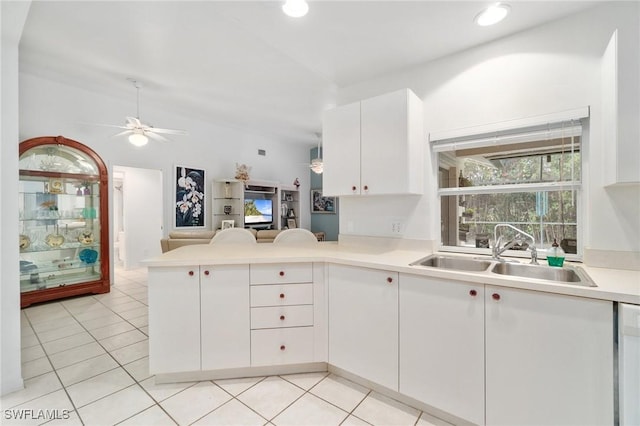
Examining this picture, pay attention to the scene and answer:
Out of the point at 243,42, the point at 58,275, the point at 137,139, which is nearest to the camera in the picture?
the point at 243,42

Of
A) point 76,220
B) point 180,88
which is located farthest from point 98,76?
point 76,220

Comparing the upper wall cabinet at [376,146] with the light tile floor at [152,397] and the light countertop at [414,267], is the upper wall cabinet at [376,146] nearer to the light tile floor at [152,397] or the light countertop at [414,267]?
the light countertop at [414,267]

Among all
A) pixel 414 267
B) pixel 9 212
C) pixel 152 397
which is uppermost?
pixel 9 212

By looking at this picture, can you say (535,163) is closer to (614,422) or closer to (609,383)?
(609,383)

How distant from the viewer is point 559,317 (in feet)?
4.21

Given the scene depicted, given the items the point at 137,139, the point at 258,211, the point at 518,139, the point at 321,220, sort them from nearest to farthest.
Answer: the point at 518,139 → the point at 137,139 → the point at 258,211 → the point at 321,220

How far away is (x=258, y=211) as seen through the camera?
6.44m

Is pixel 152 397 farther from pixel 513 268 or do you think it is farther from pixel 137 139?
pixel 137 139

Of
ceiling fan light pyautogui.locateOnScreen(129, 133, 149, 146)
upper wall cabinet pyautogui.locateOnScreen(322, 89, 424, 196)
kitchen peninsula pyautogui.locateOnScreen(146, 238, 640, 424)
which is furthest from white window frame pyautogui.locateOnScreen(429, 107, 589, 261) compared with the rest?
ceiling fan light pyautogui.locateOnScreen(129, 133, 149, 146)

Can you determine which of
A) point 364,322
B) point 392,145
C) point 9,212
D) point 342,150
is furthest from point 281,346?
point 9,212

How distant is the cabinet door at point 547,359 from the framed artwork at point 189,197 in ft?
17.0

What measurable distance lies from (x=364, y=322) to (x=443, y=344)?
50 centimetres

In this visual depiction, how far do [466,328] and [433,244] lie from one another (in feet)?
3.00

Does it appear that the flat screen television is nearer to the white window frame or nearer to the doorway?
the doorway
